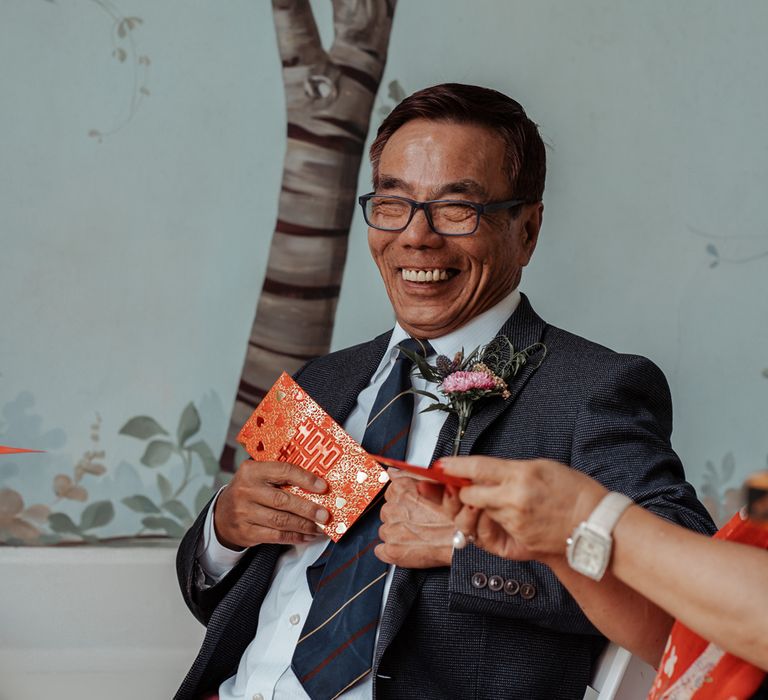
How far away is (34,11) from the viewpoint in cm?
280

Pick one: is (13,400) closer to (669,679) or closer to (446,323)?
(446,323)

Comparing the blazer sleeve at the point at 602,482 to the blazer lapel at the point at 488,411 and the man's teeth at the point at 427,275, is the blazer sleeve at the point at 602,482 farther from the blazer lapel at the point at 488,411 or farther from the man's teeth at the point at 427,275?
the man's teeth at the point at 427,275

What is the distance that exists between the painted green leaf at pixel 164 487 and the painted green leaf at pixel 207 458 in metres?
0.12

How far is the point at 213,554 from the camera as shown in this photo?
6.59 feet

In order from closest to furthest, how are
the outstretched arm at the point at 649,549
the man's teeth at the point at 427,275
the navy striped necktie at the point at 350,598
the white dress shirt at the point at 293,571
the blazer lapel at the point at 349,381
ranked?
the outstretched arm at the point at 649,549, the navy striped necktie at the point at 350,598, the white dress shirt at the point at 293,571, the man's teeth at the point at 427,275, the blazer lapel at the point at 349,381

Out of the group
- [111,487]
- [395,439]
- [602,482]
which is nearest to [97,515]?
[111,487]

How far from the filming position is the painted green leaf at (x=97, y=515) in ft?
9.58

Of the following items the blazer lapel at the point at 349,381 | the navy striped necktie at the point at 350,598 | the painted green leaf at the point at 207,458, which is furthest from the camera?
the painted green leaf at the point at 207,458

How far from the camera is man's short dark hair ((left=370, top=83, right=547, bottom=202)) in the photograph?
1.86 metres

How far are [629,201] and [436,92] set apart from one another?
1.28 metres

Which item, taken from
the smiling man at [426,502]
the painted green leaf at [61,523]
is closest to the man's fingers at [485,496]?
the smiling man at [426,502]

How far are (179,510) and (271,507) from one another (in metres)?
1.24

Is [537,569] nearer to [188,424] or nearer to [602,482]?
[602,482]

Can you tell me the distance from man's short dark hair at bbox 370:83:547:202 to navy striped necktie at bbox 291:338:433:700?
19.3 inches
